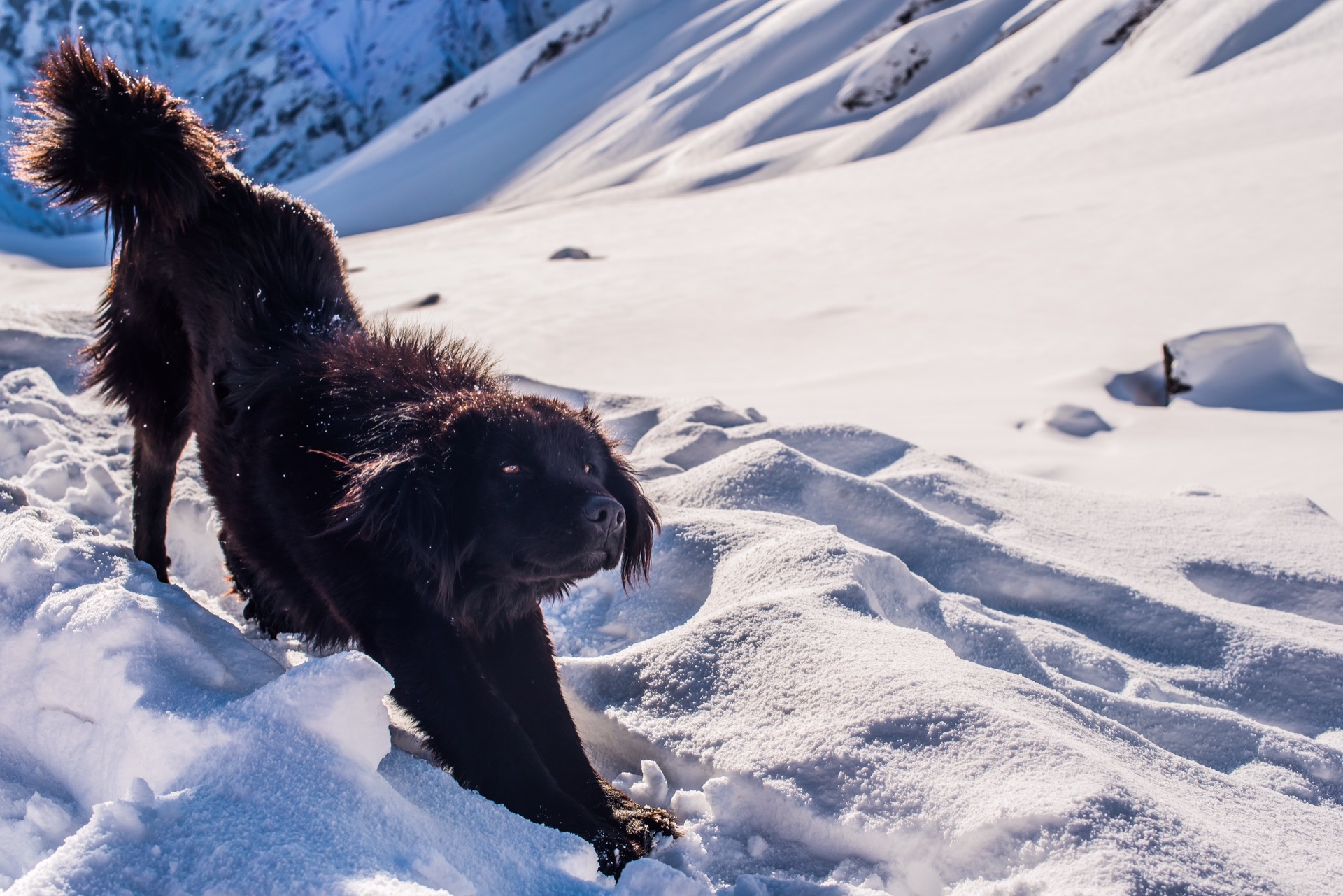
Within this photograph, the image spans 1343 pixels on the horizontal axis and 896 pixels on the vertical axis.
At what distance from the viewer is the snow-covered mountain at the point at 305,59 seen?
46344 millimetres

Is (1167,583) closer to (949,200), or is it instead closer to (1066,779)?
(1066,779)

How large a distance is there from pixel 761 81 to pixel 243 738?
1161 inches

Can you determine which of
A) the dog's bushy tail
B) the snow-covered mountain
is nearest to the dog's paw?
the dog's bushy tail

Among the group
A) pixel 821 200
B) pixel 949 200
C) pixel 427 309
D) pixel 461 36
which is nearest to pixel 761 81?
pixel 821 200

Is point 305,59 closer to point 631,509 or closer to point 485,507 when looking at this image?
point 631,509

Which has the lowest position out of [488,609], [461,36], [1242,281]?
[1242,281]

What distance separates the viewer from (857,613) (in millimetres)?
2455

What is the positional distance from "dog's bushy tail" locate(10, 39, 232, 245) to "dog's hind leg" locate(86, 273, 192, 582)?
9.7 inches

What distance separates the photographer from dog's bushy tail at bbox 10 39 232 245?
9.47ft

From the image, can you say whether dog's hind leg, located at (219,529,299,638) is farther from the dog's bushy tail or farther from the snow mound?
the snow mound

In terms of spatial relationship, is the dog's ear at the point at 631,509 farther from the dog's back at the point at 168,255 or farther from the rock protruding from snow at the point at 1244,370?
the rock protruding from snow at the point at 1244,370

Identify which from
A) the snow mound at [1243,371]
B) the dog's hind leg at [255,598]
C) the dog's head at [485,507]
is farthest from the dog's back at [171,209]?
the snow mound at [1243,371]

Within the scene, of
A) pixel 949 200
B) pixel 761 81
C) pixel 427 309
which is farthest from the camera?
pixel 761 81

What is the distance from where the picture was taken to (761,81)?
94.4 ft
